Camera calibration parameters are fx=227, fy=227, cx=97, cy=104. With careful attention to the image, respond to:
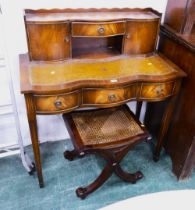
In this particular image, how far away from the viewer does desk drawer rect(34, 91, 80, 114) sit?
1135mm

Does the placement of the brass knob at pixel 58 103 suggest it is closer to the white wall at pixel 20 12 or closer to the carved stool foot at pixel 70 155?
the white wall at pixel 20 12

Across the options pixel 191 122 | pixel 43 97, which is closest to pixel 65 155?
pixel 43 97

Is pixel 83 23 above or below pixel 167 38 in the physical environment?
above

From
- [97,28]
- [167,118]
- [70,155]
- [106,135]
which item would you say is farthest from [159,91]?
[70,155]

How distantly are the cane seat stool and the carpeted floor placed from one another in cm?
8

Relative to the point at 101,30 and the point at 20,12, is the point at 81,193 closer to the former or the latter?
the point at 101,30

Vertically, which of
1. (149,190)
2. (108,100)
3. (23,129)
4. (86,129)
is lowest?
(149,190)

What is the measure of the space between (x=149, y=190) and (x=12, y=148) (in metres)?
1.06

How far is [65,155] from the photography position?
178 cm

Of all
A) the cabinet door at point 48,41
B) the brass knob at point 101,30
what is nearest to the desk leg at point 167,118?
the brass knob at point 101,30

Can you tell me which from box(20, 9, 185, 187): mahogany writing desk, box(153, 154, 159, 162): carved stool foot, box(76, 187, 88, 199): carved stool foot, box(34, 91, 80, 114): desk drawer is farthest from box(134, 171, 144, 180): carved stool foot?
box(34, 91, 80, 114): desk drawer

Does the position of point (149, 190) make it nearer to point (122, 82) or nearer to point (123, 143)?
point (123, 143)

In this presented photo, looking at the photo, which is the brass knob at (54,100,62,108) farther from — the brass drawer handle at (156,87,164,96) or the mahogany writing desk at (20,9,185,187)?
the brass drawer handle at (156,87,164,96)

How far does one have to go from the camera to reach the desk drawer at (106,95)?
1206 mm
